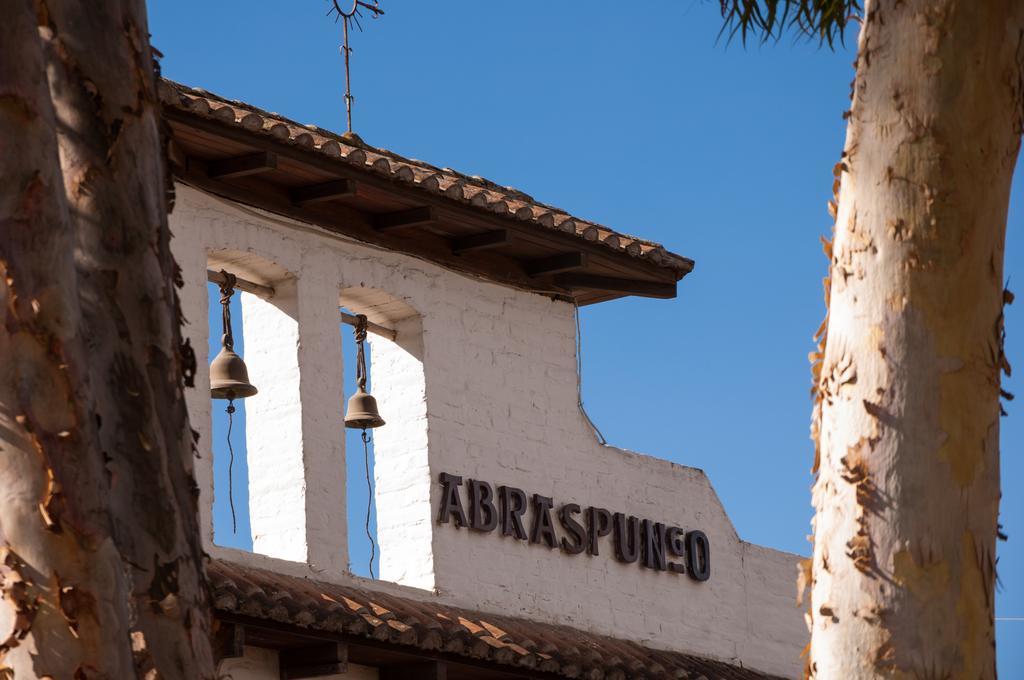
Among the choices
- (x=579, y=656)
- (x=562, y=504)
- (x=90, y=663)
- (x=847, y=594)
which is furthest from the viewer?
(x=562, y=504)

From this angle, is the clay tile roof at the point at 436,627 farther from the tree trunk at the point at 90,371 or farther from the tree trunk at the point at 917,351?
the tree trunk at the point at 917,351

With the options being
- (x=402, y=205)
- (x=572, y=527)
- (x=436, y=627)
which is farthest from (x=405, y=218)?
(x=436, y=627)

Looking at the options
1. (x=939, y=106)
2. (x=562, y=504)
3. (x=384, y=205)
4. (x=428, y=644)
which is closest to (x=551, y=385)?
(x=562, y=504)

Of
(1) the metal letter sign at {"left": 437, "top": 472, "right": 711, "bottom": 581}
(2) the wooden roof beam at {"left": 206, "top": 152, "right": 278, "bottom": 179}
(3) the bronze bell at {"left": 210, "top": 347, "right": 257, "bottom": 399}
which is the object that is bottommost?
(1) the metal letter sign at {"left": 437, "top": 472, "right": 711, "bottom": 581}

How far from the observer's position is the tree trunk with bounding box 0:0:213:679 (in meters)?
4.77

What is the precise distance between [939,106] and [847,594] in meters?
1.33

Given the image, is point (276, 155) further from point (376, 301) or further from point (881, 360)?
point (881, 360)

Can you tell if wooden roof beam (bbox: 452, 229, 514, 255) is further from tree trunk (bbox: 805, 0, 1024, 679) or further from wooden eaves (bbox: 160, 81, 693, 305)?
tree trunk (bbox: 805, 0, 1024, 679)

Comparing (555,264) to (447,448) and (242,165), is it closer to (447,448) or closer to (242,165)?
(447,448)

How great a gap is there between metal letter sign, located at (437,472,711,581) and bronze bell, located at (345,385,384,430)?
27.0 inches

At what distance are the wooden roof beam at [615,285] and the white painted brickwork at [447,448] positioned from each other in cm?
23

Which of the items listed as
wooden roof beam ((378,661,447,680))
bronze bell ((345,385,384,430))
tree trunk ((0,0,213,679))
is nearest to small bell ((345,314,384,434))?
bronze bell ((345,385,384,430))

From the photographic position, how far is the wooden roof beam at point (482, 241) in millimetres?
14461

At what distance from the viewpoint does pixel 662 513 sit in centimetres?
1567
